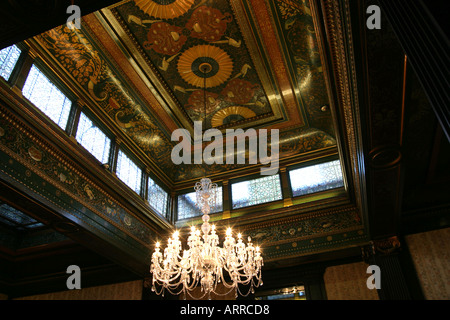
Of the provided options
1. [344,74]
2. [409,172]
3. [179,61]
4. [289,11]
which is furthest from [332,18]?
[409,172]

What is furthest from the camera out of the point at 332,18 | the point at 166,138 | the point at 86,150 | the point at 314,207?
the point at 166,138

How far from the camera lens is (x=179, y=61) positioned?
6348mm

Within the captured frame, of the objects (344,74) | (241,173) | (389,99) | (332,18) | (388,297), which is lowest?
(388,297)

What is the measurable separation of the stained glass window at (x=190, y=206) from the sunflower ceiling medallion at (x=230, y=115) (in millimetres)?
1769

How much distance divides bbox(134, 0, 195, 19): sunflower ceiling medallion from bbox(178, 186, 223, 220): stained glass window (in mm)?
4431

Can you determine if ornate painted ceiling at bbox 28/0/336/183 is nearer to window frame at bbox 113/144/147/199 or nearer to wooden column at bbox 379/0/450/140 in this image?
window frame at bbox 113/144/147/199

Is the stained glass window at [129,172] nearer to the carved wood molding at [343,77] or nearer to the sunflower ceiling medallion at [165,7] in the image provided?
the sunflower ceiling medallion at [165,7]

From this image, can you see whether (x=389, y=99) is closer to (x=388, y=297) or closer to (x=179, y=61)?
(x=179, y=61)

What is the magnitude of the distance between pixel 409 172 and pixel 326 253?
2299 mm

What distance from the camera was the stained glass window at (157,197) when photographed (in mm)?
8002

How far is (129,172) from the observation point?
7.36m
